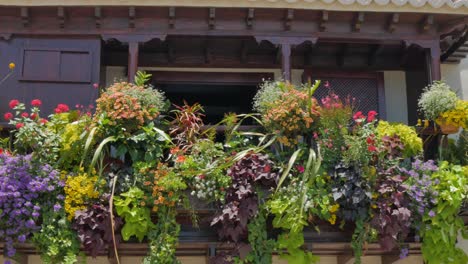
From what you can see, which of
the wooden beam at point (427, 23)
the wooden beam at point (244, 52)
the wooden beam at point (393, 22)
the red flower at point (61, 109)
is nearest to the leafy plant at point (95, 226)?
the red flower at point (61, 109)

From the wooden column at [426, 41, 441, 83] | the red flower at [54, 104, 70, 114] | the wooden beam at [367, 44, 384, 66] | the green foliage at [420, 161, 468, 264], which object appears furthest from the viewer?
the wooden beam at [367, 44, 384, 66]

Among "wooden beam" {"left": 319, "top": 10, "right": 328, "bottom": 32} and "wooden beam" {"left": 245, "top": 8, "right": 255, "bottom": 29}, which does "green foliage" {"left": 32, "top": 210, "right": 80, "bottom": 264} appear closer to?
"wooden beam" {"left": 245, "top": 8, "right": 255, "bottom": 29}

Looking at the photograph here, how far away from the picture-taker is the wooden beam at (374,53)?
1250 centimetres

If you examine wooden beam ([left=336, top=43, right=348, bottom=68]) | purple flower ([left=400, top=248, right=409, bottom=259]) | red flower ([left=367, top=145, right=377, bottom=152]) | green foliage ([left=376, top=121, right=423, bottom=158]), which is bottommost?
purple flower ([left=400, top=248, right=409, bottom=259])

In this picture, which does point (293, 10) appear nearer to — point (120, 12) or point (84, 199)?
point (120, 12)

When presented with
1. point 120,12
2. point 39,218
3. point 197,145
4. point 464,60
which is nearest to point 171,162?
point 197,145

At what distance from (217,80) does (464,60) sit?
425cm

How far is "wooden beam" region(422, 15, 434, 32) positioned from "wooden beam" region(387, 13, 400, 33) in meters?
0.40

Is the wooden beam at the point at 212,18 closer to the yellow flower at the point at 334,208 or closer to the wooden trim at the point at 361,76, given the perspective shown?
the wooden trim at the point at 361,76

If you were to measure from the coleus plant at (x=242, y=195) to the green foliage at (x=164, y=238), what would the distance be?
0.54 meters

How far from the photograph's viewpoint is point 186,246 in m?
10.1

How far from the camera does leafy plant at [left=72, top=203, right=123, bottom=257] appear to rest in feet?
30.7

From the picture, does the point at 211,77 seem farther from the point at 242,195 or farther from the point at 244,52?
the point at 242,195

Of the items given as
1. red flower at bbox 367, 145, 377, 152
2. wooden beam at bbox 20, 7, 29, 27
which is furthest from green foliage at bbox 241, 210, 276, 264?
wooden beam at bbox 20, 7, 29, 27
